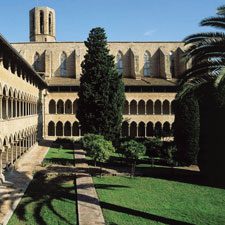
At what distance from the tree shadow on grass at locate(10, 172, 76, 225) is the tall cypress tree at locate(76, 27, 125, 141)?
953 cm

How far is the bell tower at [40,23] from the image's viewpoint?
48125 millimetres

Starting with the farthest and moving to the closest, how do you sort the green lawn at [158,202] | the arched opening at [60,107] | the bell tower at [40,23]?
the bell tower at [40,23] → the arched opening at [60,107] → the green lawn at [158,202]

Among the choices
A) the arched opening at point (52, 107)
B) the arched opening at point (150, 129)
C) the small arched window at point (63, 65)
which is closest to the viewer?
the arched opening at point (52, 107)

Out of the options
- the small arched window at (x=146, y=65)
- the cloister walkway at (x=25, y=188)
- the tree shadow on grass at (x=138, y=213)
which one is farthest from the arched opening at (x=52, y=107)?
the tree shadow on grass at (x=138, y=213)

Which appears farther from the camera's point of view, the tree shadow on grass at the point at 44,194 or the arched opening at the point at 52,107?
the arched opening at the point at 52,107

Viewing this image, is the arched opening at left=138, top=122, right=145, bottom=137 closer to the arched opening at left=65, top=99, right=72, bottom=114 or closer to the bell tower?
the arched opening at left=65, top=99, right=72, bottom=114

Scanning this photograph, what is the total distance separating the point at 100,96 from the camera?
80.7ft

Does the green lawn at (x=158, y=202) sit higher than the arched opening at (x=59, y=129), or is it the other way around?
the arched opening at (x=59, y=129)

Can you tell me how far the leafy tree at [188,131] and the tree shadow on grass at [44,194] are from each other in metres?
8.69

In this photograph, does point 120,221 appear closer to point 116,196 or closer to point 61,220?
point 61,220

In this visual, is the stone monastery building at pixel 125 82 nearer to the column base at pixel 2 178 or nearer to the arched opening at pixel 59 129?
the arched opening at pixel 59 129

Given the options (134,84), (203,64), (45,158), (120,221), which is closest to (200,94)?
(203,64)

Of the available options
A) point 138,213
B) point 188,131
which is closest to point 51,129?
point 188,131

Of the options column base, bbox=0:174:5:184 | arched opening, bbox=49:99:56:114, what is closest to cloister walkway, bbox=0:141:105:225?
column base, bbox=0:174:5:184
